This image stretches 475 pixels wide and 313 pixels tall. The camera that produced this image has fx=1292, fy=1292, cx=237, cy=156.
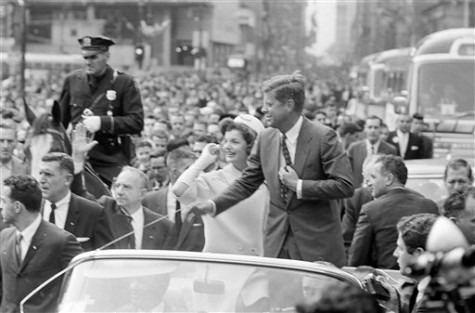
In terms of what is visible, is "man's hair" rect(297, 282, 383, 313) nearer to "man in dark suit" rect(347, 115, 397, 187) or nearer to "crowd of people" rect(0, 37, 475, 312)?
"crowd of people" rect(0, 37, 475, 312)

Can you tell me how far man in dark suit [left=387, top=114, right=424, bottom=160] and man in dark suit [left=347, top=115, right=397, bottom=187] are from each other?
125 centimetres

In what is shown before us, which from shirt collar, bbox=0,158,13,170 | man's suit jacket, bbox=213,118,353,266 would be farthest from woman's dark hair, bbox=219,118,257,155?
shirt collar, bbox=0,158,13,170

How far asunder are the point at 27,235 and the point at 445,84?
51.9 ft

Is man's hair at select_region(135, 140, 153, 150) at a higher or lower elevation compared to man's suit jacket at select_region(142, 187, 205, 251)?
lower

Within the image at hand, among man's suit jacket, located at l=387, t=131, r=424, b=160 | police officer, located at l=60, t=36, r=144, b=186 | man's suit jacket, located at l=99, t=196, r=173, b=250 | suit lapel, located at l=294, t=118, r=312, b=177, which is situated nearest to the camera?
man's suit jacket, located at l=99, t=196, r=173, b=250

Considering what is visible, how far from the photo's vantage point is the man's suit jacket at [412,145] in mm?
17812

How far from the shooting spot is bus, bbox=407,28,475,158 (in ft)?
71.7

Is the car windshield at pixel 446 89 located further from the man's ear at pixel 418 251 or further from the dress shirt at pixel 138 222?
the man's ear at pixel 418 251

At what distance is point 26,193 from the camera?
308 inches

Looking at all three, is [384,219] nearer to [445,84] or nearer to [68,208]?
[68,208]

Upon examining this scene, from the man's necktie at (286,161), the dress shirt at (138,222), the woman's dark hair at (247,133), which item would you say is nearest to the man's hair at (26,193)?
the dress shirt at (138,222)

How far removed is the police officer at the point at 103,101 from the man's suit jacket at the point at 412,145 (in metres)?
7.29

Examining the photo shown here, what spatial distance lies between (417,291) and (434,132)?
16692mm

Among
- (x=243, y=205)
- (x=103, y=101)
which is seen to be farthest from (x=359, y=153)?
(x=243, y=205)
